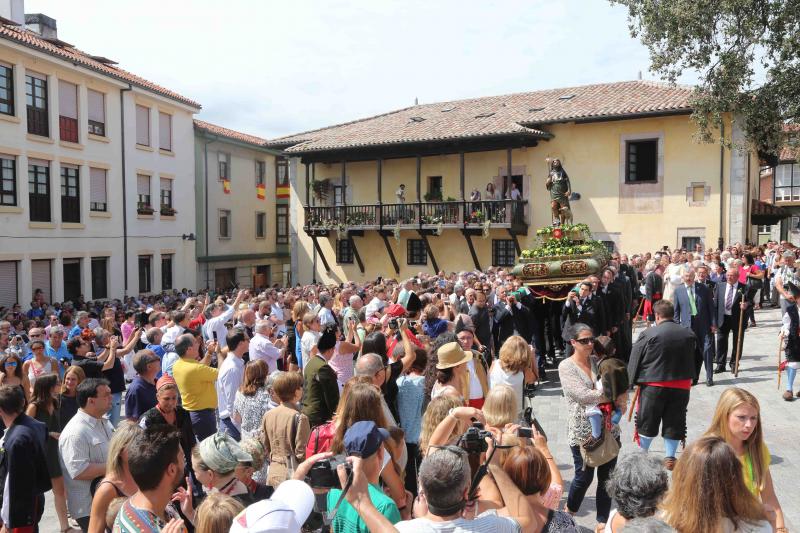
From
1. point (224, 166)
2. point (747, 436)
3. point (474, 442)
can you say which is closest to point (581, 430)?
point (747, 436)

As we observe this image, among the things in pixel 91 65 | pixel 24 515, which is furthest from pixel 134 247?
pixel 24 515

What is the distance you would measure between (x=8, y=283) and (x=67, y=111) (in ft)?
21.3

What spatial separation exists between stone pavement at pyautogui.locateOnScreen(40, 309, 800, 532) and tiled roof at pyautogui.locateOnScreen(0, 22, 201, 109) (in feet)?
61.1

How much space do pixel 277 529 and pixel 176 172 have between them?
28856mm

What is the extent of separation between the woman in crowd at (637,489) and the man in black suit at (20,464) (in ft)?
13.6

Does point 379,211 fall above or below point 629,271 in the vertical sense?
above

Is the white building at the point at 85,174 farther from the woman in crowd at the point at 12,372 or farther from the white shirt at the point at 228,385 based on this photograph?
the white shirt at the point at 228,385

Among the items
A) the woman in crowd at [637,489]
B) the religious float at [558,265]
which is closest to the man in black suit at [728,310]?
the religious float at [558,265]

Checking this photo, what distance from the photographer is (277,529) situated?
2424mm

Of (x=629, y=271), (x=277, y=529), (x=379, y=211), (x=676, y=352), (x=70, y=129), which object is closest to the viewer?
(x=277, y=529)

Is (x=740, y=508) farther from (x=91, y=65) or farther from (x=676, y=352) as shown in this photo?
(x=91, y=65)

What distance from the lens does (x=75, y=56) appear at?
77.2ft

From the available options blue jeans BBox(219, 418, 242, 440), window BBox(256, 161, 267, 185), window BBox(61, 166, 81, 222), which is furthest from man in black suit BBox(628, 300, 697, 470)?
window BBox(256, 161, 267, 185)

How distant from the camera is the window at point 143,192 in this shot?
26906 mm
